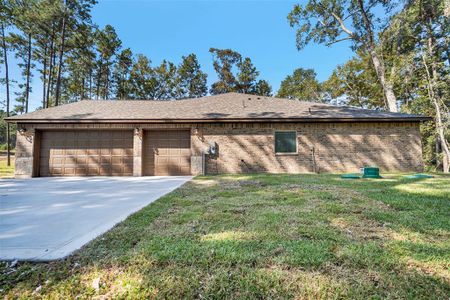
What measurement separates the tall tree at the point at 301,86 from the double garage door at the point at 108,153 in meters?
19.2

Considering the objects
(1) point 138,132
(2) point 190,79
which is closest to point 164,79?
(2) point 190,79

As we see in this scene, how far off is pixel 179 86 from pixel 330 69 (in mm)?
16085

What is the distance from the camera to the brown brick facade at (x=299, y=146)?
9484 millimetres

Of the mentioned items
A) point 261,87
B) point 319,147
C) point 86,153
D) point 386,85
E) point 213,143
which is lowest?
point 86,153

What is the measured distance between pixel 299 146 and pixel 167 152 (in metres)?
6.29

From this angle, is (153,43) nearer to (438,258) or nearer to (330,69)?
(330,69)

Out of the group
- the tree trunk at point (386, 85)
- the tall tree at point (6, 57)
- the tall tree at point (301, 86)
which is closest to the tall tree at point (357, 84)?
the tall tree at point (301, 86)

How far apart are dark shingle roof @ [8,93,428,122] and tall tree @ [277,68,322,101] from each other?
14168 millimetres

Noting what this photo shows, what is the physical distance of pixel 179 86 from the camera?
24.2 meters

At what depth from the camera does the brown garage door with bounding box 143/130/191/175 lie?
1000 cm

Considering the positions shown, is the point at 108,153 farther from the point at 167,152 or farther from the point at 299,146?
the point at 299,146

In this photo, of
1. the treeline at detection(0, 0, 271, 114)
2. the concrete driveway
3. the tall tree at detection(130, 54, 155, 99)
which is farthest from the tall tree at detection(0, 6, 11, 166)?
the concrete driveway

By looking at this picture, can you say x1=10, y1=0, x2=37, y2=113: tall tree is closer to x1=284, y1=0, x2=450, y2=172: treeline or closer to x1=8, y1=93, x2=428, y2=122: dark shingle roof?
x1=8, y1=93, x2=428, y2=122: dark shingle roof

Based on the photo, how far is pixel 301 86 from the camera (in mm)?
25281
